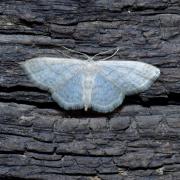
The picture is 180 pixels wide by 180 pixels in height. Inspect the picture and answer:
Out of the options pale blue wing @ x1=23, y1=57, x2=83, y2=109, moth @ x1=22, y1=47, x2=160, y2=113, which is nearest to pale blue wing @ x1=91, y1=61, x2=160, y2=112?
moth @ x1=22, y1=47, x2=160, y2=113

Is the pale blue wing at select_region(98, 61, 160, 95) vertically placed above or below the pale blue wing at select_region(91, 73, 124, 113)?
above

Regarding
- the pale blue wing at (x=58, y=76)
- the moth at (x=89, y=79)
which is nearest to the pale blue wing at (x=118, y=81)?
the moth at (x=89, y=79)

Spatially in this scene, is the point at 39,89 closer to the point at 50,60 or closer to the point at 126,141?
the point at 50,60

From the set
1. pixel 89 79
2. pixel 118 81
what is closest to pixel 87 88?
pixel 89 79

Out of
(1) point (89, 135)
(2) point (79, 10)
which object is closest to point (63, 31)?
(2) point (79, 10)

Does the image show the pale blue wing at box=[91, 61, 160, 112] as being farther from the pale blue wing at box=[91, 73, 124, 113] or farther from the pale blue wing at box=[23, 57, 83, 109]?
the pale blue wing at box=[23, 57, 83, 109]

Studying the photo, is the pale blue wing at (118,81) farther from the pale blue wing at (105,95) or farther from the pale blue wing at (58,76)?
the pale blue wing at (58,76)

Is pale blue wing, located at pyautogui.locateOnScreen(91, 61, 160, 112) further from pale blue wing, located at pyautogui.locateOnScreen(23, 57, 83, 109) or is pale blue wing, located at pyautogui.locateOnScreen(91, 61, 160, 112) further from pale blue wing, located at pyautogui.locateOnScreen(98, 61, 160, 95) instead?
pale blue wing, located at pyautogui.locateOnScreen(23, 57, 83, 109)
